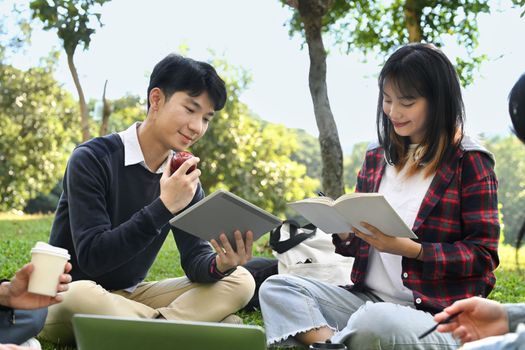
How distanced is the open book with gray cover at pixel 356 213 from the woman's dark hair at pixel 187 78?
2.32 feet

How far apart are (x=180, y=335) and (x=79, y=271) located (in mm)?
1747

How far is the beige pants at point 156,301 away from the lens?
3152 millimetres

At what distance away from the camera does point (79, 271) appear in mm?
3320

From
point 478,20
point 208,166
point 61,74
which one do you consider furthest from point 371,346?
point 61,74

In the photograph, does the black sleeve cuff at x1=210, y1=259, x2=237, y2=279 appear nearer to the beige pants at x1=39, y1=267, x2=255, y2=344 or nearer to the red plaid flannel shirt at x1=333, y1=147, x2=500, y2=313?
the beige pants at x1=39, y1=267, x2=255, y2=344

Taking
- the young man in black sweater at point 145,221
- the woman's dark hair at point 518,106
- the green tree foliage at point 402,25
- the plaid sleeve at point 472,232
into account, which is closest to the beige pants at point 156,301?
the young man in black sweater at point 145,221

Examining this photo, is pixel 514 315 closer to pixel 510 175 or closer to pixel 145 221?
pixel 145 221

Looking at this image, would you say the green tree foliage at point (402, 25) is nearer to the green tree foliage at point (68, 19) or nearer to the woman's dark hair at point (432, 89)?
the green tree foliage at point (68, 19)

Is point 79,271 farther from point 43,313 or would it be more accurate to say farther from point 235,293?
point 235,293

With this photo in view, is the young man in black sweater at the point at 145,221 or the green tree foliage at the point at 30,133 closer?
the young man in black sweater at the point at 145,221

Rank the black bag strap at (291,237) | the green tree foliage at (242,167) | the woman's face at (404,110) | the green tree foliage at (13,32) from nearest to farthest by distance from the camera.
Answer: the woman's face at (404,110) < the black bag strap at (291,237) < the green tree foliage at (13,32) < the green tree foliage at (242,167)

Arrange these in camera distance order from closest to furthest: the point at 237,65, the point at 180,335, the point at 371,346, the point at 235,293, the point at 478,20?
the point at 180,335 < the point at 371,346 < the point at 235,293 < the point at 478,20 < the point at 237,65

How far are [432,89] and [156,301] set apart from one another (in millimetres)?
1582

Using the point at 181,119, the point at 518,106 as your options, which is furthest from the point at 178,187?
the point at 518,106
